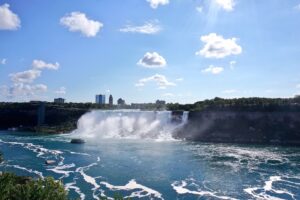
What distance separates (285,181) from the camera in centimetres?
2869

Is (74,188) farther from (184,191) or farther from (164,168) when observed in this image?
(164,168)

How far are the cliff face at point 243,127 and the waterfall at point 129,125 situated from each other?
2.77 meters

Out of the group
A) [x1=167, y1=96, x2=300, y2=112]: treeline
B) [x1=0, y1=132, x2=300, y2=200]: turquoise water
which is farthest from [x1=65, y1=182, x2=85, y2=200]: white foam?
[x1=167, y1=96, x2=300, y2=112]: treeline

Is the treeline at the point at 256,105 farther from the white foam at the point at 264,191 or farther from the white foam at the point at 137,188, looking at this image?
the white foam at the point at 137,188

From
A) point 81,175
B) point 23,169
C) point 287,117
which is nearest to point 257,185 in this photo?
point 81,175

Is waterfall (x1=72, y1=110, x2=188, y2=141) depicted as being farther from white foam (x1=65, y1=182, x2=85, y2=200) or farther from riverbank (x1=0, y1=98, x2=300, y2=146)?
white foam (x1=65, y1=182, x2=85, y2=200)

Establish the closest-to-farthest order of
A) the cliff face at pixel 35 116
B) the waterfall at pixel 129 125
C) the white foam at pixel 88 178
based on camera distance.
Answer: the white foam at pixel 88 178 < the waterfall at pixel 129 125 < the cliff face at pixel 35 116

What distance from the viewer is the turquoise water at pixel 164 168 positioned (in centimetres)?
2583

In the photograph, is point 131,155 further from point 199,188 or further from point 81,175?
point 199,188

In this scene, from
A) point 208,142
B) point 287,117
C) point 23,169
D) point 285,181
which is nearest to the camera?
point 285,181

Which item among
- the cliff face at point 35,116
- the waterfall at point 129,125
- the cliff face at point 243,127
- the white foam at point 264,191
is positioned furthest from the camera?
the cliff face at point 35,116

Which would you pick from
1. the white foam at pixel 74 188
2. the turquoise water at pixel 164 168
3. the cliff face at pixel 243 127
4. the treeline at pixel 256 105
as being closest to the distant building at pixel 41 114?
the turquoise water at pixel 164 168

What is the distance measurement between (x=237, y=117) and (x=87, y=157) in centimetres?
2962

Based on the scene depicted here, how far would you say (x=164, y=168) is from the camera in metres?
33.1
